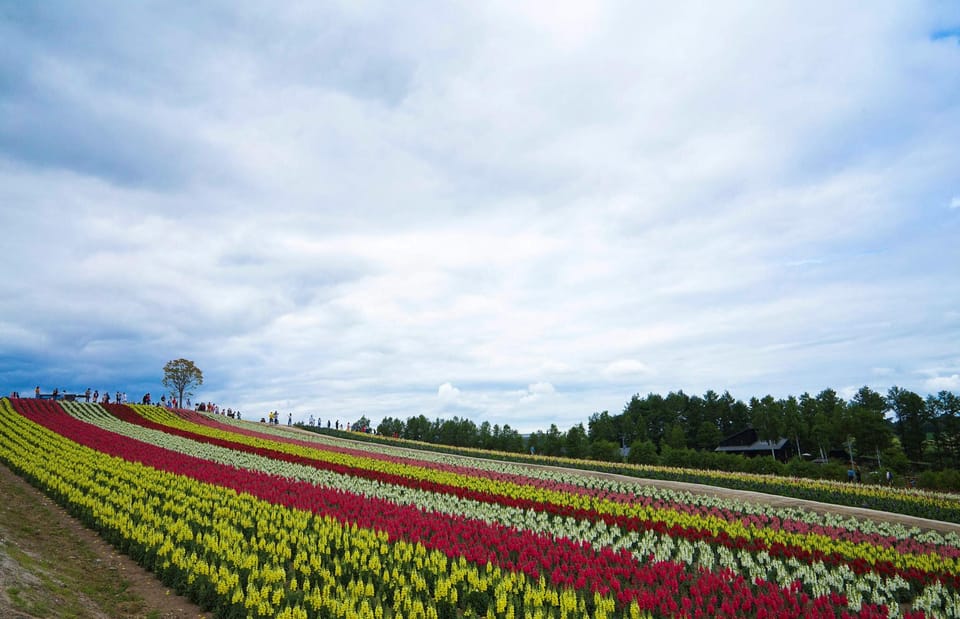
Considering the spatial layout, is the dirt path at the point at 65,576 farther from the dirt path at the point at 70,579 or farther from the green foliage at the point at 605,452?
the green foliage at the point at 605,452

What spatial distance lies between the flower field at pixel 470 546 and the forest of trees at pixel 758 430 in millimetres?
26418

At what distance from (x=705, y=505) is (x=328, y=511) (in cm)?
1187

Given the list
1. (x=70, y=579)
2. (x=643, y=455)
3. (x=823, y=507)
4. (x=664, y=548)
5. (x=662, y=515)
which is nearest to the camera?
(x=70, y=579)

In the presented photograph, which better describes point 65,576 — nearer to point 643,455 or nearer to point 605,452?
point 643,455

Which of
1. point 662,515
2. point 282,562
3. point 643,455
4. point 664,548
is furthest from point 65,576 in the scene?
point 643,455

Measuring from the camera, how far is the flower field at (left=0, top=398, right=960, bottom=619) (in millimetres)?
7258

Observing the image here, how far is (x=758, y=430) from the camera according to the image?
59656 mm

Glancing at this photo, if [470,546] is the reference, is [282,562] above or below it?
below

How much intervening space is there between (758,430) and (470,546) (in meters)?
60.2

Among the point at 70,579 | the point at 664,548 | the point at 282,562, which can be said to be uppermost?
the point at 664,548

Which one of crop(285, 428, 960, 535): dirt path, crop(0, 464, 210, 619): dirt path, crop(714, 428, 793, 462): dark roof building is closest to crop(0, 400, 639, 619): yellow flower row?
crop(0, 464, 210, 619): dirt path

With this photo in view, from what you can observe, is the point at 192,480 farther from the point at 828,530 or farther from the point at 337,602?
the point at 828,530

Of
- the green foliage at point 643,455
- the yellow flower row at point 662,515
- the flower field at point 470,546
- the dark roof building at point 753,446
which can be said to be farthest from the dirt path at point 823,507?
the dark roof building at point 753,446

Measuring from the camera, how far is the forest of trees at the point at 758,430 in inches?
1838
